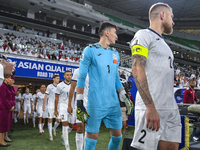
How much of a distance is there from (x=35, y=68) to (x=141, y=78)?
10.6m

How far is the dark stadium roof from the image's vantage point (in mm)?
37000

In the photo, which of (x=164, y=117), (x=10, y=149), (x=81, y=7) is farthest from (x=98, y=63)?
(x=81, y=7)

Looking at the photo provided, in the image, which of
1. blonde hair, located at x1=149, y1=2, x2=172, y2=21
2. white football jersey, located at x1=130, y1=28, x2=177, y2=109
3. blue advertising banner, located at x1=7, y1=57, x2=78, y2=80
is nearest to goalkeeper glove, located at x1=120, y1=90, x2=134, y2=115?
white football jersey, located at x1=130, y1=28, x2=177, y2=109

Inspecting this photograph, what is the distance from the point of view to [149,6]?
3856 cm

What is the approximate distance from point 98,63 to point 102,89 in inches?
14.4

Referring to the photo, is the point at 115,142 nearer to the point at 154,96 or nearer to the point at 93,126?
the point at 93,126

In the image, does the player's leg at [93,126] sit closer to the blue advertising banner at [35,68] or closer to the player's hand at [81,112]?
the player's hand at [81,112]

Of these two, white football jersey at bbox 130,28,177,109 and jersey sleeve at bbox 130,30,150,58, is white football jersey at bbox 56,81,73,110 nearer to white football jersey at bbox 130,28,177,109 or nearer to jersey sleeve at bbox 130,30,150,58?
white football jersey at bbox 130,28,177,109

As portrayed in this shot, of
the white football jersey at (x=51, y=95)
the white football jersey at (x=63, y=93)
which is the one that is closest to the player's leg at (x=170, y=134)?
the white football jersey at (x=63, y=93)

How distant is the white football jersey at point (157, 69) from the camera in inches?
65.1

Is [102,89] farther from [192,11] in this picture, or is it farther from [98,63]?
[192,11]

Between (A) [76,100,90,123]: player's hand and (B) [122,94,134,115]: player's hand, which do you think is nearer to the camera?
(A) [76,100,90,123]: player's hand

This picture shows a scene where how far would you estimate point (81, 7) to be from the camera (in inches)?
1130

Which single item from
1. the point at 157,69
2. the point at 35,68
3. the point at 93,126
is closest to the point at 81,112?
the point at 93,126
